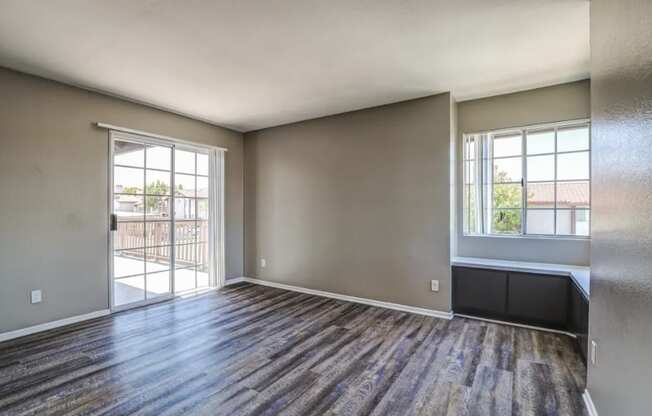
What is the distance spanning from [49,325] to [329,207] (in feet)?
11.0

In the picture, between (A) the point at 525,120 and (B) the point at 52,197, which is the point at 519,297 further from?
(B) the point at 52,197

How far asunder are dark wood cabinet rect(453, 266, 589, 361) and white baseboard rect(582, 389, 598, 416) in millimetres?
757

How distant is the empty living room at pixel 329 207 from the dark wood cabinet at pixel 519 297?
0.02 m

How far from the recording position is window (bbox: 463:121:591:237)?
10.8ft

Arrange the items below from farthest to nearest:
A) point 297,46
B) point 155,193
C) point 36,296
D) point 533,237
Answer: point 155,193
point 533,237
point 36,296
point 297,46

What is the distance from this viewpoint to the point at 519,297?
10.5 ft

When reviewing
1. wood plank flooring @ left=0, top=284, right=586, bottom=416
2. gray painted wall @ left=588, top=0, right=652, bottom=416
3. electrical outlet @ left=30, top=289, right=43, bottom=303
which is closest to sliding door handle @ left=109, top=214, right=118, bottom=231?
electrical outlet @ left=30, top=289, right=43, bottom=303

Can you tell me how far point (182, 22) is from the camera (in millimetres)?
2223

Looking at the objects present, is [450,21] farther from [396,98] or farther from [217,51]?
[217,51]

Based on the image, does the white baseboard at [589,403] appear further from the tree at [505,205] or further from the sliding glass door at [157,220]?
the sliding glass door at [157,220]

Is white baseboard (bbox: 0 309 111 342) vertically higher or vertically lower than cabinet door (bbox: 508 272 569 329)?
lower

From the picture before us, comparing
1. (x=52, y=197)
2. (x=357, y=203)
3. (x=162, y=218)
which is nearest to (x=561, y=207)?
(x=357, y=203)

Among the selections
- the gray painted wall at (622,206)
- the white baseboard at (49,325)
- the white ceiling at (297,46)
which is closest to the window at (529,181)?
the white ceiling at (297,46)

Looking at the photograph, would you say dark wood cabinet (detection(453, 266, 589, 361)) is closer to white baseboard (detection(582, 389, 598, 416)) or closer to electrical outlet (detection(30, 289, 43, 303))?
white baseboard (detection(582, 389, 598, 416))
